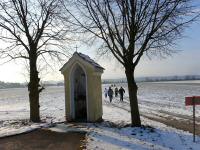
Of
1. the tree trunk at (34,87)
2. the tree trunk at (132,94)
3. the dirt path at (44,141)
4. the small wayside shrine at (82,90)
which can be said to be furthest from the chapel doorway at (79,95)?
the dirt path at (44,141)

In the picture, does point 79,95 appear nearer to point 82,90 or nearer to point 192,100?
point 82,90

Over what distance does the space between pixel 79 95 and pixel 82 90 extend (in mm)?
602

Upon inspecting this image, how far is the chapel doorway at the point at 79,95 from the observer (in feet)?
65.8

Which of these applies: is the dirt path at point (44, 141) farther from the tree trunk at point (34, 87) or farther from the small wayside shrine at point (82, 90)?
the tree trunk at point (34, 87)

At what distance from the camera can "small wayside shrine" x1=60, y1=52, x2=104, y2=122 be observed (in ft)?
61.7

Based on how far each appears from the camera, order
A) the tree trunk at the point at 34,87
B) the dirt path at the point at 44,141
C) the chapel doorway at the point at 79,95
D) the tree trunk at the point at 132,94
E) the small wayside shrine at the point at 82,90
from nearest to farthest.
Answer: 1. the dirt path at the point at 44,141
2. the tree trunk at the point at 132,94
3. the small wayside shrine at the point at 82,90
4. the chapel doorway at the point at 79,95
5. the tree trunk at the point at 34,87

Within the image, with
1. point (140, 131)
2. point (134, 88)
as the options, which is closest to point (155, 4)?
point (134, 88)

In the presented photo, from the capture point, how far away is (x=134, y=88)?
1742 cm

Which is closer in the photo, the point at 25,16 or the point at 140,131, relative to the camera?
the point at 140,131

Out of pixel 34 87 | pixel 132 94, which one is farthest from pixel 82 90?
pixel 132 94

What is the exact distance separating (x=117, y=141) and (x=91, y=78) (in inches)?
233

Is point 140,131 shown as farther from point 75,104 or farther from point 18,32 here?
point 18,32

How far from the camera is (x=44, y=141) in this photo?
13.7m

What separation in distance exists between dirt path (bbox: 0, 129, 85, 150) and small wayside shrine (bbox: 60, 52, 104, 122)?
378 cm
